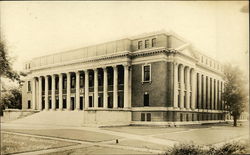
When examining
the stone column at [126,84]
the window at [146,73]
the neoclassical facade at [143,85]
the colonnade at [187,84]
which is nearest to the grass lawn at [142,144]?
the colonnade at [187,84]

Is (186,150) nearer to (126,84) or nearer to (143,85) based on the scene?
(126,84)

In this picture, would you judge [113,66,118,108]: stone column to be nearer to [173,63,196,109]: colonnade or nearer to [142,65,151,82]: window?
[142,65,151,82]: window

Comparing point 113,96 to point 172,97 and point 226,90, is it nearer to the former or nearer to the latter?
point 172,97

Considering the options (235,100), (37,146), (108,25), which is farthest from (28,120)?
(235,100)

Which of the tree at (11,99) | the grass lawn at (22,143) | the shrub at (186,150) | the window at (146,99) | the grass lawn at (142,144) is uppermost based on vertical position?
the tree at (11,99)

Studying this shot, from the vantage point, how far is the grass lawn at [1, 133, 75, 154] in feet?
32.7

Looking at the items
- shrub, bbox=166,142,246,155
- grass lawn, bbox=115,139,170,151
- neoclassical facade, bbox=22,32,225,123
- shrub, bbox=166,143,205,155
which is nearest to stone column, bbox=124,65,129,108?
neoclassical facade, bbox=22,32,225,123

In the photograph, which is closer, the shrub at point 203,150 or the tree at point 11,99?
the tree at point 11,99

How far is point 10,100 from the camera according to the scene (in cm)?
1017

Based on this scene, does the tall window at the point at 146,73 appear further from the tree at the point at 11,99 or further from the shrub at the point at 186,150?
the tree at the point at 11,99

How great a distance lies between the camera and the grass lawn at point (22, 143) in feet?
32.7

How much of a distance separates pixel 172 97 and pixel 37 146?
46.4 feet

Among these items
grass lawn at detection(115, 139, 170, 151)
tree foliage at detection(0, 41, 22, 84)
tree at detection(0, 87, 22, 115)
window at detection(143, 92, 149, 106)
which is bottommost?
grass lawn at detection(115, 139, 170, 151)

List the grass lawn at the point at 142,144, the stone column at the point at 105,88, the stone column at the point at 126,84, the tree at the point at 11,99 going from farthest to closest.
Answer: the stone column at the point at 105,88 < the stone column at the point at 126,84 < the grass lawn at the point at 142,144 < the tree at the point at 11,99
